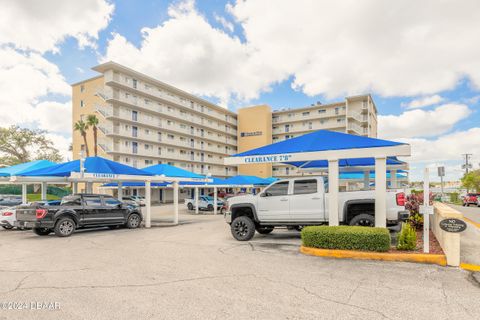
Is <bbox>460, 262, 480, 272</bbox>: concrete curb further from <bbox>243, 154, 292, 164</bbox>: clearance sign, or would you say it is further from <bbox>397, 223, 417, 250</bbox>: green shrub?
<bbox>243, 154, 292, 164</bbox>: clearance sign

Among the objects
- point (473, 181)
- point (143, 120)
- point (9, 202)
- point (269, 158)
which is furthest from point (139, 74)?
point (473, 181)

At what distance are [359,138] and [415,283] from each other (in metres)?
4.68

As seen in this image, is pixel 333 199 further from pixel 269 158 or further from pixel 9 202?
pixel 9 202

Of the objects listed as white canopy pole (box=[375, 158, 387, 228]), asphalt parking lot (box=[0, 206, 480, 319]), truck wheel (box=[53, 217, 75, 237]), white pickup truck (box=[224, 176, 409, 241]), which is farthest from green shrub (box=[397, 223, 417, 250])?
truck wheel (box=[53, 217, 75, 237])

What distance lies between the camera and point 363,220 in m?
9.27

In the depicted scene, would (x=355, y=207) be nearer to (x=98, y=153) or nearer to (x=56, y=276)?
(x=56, y=276)

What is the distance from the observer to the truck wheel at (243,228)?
10.3 metres

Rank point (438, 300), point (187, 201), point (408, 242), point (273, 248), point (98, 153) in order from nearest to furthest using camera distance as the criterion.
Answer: point (438, 300) → point (408, 242) → point (273, 248) → point (187, 201) → point (98, 153)

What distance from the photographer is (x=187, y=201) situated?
29.9 m

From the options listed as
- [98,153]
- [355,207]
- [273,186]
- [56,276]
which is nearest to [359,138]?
[355,207]

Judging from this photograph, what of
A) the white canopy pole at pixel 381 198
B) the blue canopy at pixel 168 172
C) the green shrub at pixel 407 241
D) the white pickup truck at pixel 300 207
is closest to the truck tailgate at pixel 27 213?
the blue canopy at pixel 168 172

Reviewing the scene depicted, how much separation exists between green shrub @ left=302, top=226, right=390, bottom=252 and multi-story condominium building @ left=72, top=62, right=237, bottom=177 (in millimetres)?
38198

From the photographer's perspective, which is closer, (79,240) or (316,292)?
(316,292)

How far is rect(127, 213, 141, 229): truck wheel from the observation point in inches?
582
